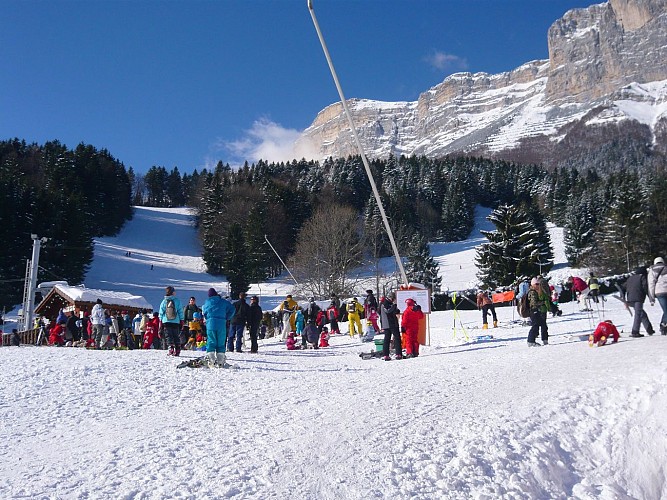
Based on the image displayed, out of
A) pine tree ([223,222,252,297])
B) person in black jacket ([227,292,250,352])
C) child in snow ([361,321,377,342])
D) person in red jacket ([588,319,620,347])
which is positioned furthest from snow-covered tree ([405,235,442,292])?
person in red jacket ([588,319,620,347])

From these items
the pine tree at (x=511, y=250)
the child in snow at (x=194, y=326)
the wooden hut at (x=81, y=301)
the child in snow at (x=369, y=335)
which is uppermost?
the pine tree at (x=511, y=250)

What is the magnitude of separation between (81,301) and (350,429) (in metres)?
26.5

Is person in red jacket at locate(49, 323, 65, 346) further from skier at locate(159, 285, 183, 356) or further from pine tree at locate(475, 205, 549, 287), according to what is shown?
pine tree at locate(475, 205, 549, 287)

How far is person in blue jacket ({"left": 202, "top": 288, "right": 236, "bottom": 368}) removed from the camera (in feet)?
36.1

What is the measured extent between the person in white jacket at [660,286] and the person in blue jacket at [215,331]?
8.98 metres

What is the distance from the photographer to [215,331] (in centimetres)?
1102

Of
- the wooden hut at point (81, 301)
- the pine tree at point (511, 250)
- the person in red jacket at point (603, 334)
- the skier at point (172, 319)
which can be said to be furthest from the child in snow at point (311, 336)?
the pine tree at point (511, 250)

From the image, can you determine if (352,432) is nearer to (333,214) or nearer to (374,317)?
(374,317)

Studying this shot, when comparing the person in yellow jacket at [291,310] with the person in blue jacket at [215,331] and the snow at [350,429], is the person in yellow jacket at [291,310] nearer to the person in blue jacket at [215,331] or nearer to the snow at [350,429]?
the person in blue jacket at [215,331]

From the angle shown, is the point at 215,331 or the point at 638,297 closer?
the point at 215,331

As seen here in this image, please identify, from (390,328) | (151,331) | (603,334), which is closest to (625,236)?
(603,334)

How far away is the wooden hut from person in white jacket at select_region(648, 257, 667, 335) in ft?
77.1

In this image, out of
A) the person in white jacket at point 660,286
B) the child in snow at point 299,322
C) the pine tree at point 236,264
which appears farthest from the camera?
the pine tree at point 236,264

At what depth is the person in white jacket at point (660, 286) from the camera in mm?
11469
